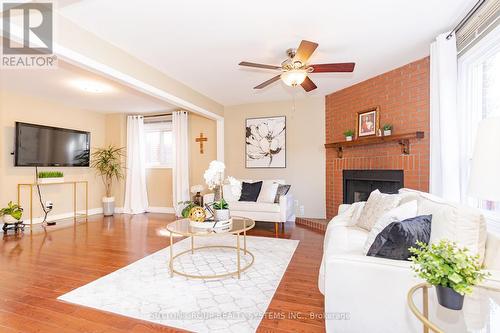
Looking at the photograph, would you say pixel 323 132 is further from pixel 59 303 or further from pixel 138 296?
pixel 59 303

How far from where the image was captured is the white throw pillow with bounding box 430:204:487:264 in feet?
4.49

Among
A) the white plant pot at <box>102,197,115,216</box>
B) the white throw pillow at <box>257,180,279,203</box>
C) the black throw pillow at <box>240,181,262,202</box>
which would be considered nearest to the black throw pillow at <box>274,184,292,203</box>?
the white throw pillow at <box>257,180,279,203</box>

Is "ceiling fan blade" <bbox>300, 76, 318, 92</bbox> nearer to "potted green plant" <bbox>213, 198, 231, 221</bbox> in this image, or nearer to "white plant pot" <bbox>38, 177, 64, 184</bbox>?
"potted green plant" <bbox>213, 198, 231, 221</bbox>

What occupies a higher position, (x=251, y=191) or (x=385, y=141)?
(x=385, y=141)

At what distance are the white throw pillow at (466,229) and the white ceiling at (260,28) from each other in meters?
1.85

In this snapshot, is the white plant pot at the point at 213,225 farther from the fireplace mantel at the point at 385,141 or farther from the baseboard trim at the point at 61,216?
the baseboard trim at the point at 61,216

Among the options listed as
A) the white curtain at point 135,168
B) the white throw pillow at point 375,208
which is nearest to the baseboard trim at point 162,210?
the white curtain at point 135,168

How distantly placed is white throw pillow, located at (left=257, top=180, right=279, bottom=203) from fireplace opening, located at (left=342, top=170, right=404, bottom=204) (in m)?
1.27

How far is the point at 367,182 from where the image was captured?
163 inches

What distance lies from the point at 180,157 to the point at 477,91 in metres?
5.10

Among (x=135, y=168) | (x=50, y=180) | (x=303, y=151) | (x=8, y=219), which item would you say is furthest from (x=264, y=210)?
(x=8, y=219)

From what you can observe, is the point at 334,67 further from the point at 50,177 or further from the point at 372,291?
the point at 50,177

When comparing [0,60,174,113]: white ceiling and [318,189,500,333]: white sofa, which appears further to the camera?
[0,60,174,113]: white ceiling

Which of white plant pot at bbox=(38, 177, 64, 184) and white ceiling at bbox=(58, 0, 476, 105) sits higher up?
white ceiling at bbox=(58, 0, 476, 105)
